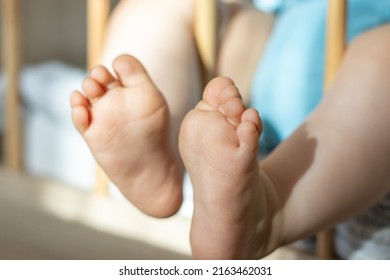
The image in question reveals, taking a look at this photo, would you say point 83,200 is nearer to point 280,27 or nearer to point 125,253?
point 125,253

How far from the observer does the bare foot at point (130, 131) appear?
0.53m

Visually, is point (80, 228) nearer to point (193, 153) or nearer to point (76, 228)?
point (76, 228)

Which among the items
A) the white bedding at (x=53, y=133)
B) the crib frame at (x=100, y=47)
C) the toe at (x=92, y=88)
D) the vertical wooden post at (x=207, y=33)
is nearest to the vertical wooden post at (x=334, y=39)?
the crib frame at (x=100, y=47)

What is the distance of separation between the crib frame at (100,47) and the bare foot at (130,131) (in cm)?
10

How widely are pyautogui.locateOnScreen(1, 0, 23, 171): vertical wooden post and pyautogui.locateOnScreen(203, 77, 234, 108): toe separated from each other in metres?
0.44

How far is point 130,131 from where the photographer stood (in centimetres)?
53

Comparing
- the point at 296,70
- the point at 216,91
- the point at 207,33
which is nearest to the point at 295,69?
the point at 296,70

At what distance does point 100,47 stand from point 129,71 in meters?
0.16

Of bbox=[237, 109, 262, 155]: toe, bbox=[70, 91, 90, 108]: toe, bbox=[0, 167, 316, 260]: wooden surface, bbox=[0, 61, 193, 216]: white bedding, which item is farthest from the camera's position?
bbox=[0, 61, 193, 216]: white bedding

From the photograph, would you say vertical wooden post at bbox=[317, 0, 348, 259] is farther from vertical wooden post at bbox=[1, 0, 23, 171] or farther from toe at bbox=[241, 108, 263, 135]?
vertical wooden post at bbox=[1, 0, 23, 171]

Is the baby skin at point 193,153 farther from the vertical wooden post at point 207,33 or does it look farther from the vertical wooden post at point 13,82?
the vertical wooden post at point 13,82

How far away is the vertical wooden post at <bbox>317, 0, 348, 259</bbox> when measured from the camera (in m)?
0.56

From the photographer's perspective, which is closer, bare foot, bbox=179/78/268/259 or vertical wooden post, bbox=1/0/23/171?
bare foot, bbox=179/78/268/259

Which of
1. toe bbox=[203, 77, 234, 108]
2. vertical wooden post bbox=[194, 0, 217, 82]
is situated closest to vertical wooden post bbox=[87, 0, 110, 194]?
vertical wooden post bbox=[194, 0, 217, 82]
